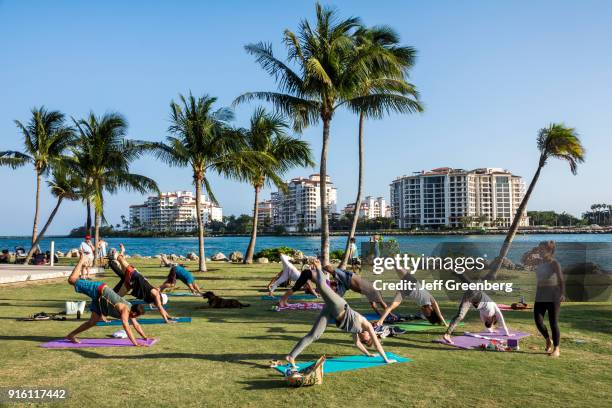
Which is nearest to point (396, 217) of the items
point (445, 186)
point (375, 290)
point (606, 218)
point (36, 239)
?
point (445, 186)

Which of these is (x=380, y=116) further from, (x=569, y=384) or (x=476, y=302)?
(x=569, y=384)

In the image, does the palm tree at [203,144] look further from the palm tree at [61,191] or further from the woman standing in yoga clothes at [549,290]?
the woman standing in yoga clothes at [549,290]

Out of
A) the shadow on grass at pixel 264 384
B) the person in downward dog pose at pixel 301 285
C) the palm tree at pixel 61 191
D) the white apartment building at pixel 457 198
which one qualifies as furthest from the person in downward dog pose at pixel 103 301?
the white apartment building at pixel 457 198

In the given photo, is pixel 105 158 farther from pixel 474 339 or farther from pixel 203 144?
pixel 474 339

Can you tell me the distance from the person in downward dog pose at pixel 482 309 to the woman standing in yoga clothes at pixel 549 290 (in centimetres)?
112

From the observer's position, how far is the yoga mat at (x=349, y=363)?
7.25 m

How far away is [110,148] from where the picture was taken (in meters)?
26.6

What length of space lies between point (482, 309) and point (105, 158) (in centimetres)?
2225

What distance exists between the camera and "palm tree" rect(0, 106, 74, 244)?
27625mm

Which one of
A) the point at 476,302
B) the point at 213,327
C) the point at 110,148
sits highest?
the point at 110,148

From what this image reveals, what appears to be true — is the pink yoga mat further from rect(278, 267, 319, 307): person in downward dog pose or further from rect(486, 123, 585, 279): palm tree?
rect(486, 123, 585, 279): palm tree

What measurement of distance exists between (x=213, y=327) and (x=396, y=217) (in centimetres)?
17104

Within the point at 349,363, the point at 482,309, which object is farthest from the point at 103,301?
the point at 482,309

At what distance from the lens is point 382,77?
20641 mm
